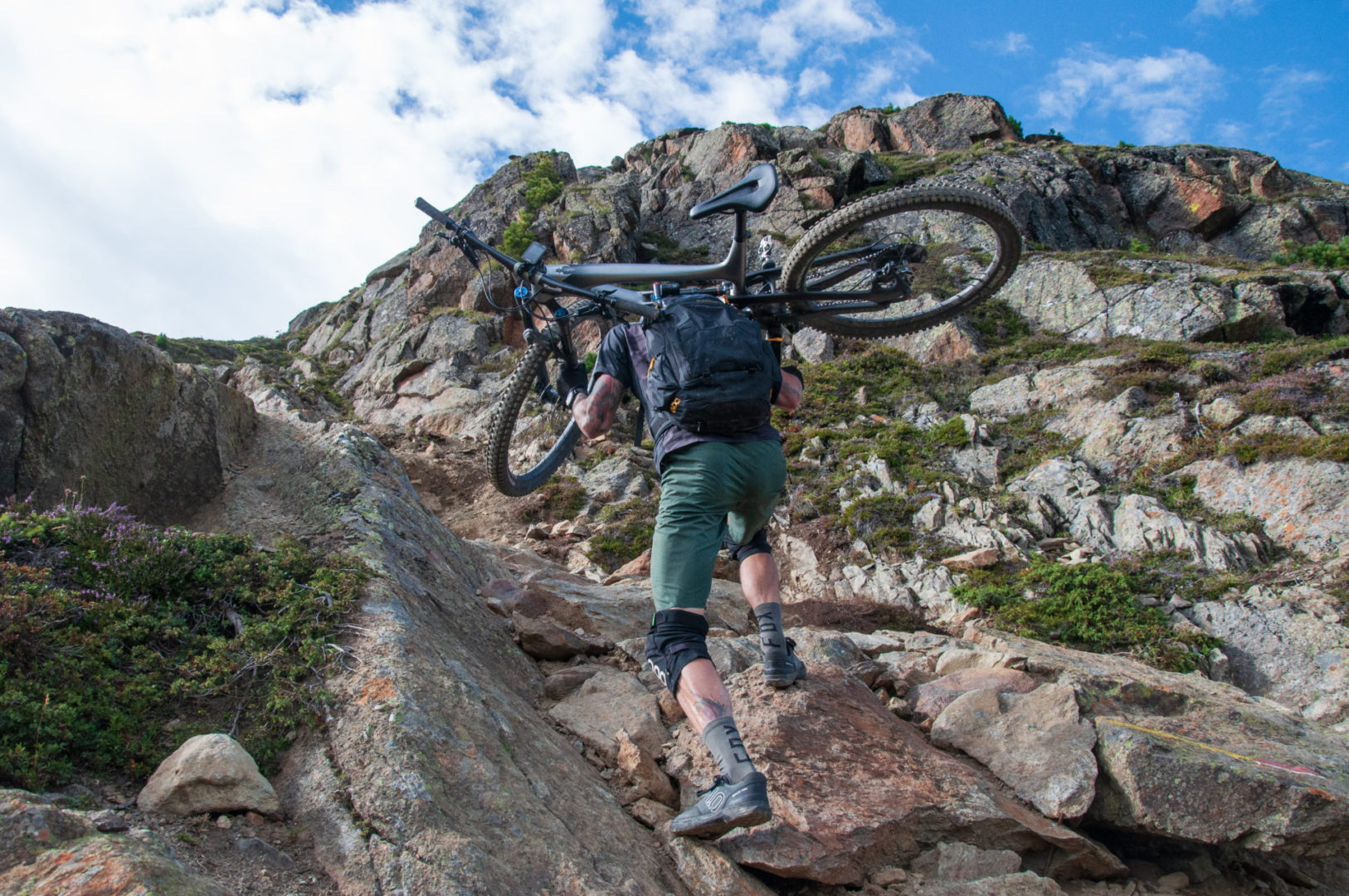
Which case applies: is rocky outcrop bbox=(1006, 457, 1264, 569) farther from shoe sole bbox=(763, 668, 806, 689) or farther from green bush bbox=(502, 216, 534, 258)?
green bush bbox=(502, 216, 534, 258)

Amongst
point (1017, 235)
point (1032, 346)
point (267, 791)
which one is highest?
point (1032, 346)

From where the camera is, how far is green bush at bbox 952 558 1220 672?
27.5 ft

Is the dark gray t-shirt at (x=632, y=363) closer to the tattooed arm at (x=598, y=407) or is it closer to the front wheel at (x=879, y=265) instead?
the tattooed arm at (x=598, y=407)

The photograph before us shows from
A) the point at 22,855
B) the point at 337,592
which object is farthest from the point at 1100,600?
the point at 22,855

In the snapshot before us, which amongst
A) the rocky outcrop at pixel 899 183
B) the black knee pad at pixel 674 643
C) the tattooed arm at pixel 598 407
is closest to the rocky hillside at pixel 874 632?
the rocky outcrop at pixel 899 183

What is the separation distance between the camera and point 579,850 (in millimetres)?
2635

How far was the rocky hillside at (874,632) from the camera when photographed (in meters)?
2.65

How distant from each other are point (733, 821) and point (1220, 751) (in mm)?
2800

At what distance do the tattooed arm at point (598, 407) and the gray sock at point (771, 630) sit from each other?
4.53 feet

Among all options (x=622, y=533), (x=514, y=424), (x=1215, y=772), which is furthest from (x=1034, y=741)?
(x=622, y=533)

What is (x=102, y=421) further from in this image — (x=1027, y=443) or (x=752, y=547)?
(x=1027, y=443)

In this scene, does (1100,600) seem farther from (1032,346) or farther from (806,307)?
(1032,346)

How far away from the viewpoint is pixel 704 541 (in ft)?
11.3

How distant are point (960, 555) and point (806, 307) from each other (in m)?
6.13
